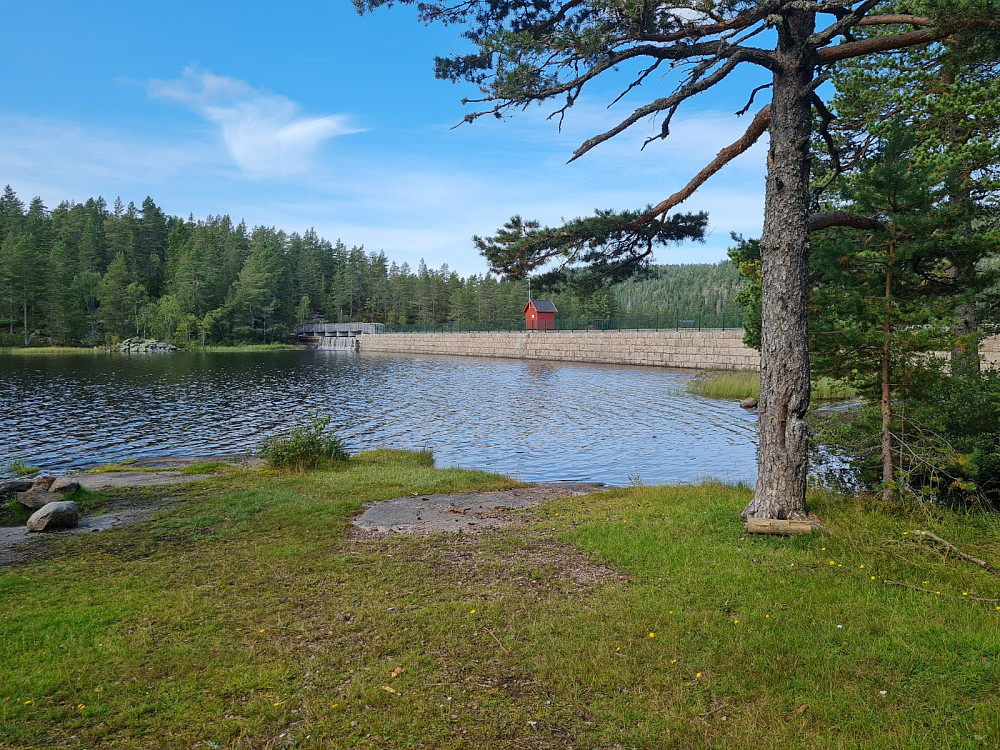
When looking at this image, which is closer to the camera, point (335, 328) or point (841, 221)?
point (841, 221)

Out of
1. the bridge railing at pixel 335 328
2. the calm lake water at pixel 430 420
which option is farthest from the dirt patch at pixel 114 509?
the bridge railing at pixel 335 328

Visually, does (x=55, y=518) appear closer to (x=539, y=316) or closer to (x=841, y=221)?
(x=841, y=221)

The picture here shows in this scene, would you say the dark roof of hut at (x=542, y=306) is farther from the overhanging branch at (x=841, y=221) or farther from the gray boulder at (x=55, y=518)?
the gray boulder at (x=55, y=518)

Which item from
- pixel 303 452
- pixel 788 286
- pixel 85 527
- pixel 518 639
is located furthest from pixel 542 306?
pixel 518 639

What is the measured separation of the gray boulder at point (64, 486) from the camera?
11.5 metres

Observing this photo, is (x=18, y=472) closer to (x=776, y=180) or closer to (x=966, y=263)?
(x=776, y=180)

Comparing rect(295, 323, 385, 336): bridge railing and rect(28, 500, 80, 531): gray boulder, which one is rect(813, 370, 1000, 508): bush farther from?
rect(295, 323, 385, 336): bridge railing

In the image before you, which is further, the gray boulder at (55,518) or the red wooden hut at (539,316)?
the red wooden hut at (539,316)

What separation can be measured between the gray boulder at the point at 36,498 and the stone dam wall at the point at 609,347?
34634 mm

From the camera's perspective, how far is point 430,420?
2706 cm

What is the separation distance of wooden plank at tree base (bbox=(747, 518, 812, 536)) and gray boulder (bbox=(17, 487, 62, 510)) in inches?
A: 471

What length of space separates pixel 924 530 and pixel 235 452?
18.7 meters

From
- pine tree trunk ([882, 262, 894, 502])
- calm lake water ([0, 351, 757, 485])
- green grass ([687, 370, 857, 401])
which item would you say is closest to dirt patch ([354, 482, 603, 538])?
calm lake water ([0, 351, 757, 485])

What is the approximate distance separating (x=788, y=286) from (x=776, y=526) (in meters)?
3.18
